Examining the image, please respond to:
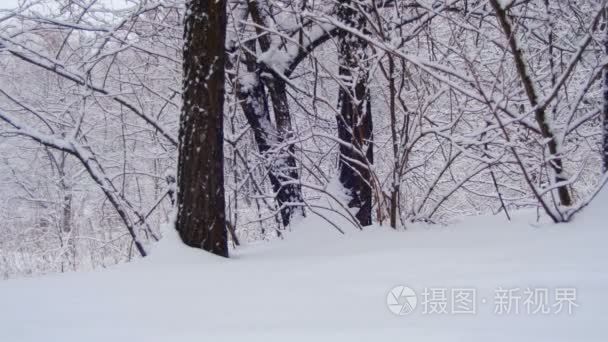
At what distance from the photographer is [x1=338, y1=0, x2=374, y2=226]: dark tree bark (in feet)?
15.7

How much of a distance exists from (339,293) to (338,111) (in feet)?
9.21

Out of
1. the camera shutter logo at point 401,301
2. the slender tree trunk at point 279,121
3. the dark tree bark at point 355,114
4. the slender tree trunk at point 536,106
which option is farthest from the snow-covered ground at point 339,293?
the slender tree trunk at point 279,121

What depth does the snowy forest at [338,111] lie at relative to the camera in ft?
12.1

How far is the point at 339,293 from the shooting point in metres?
2.18

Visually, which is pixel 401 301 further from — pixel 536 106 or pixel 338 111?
pixel 338 111

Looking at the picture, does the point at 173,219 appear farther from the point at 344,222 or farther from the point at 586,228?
the point at 586,228

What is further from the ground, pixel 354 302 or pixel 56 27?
pixel 56 27

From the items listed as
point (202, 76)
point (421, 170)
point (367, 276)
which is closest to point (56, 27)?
point (202, 76)

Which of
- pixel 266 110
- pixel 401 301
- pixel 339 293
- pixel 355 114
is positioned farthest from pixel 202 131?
pixel 266 110

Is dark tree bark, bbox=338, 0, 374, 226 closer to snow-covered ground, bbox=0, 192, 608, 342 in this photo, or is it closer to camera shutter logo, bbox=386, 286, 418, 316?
snow-covered ground, bbox=0, 192, 608, 342

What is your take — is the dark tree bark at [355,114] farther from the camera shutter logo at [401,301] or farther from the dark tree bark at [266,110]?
the camera shutter logo at [401,301]

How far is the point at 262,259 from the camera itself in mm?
3549

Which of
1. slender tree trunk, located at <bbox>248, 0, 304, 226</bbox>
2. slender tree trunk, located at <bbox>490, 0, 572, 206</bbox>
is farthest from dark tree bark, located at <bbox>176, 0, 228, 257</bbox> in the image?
slender tree trunk, located at <bbox>490, 0, 572, 206</bbox>

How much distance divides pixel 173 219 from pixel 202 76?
111 cm
